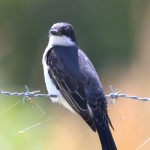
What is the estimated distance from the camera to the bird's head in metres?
7.61

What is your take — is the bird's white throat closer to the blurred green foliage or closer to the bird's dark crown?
the bird's dark crown

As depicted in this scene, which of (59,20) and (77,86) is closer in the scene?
(77,86)

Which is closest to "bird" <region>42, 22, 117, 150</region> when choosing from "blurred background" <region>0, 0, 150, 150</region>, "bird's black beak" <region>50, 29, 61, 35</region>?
"bird's black beak" <region>50, 29, 61, 35</region>

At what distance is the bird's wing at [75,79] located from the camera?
6961mm

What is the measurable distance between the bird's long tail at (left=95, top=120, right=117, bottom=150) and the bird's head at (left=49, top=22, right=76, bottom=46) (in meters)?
1.12

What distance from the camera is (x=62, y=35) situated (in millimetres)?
7707

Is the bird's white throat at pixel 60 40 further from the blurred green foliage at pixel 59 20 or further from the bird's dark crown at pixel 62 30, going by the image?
the blurred green foliage at pixel 59 20

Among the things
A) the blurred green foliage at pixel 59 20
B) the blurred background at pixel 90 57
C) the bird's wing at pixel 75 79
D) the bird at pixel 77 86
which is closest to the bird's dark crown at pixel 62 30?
the bird at pixel 77 86

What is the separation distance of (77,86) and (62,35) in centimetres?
80

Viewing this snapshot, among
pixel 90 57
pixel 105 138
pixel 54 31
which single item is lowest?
pixel 90 57

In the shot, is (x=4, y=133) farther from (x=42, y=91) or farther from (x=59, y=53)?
(x=42, y=91)

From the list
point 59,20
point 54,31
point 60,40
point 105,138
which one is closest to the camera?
point 105,138

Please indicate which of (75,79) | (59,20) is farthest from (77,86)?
(59,20)

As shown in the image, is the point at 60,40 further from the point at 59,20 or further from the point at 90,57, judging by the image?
the point at 59,20
